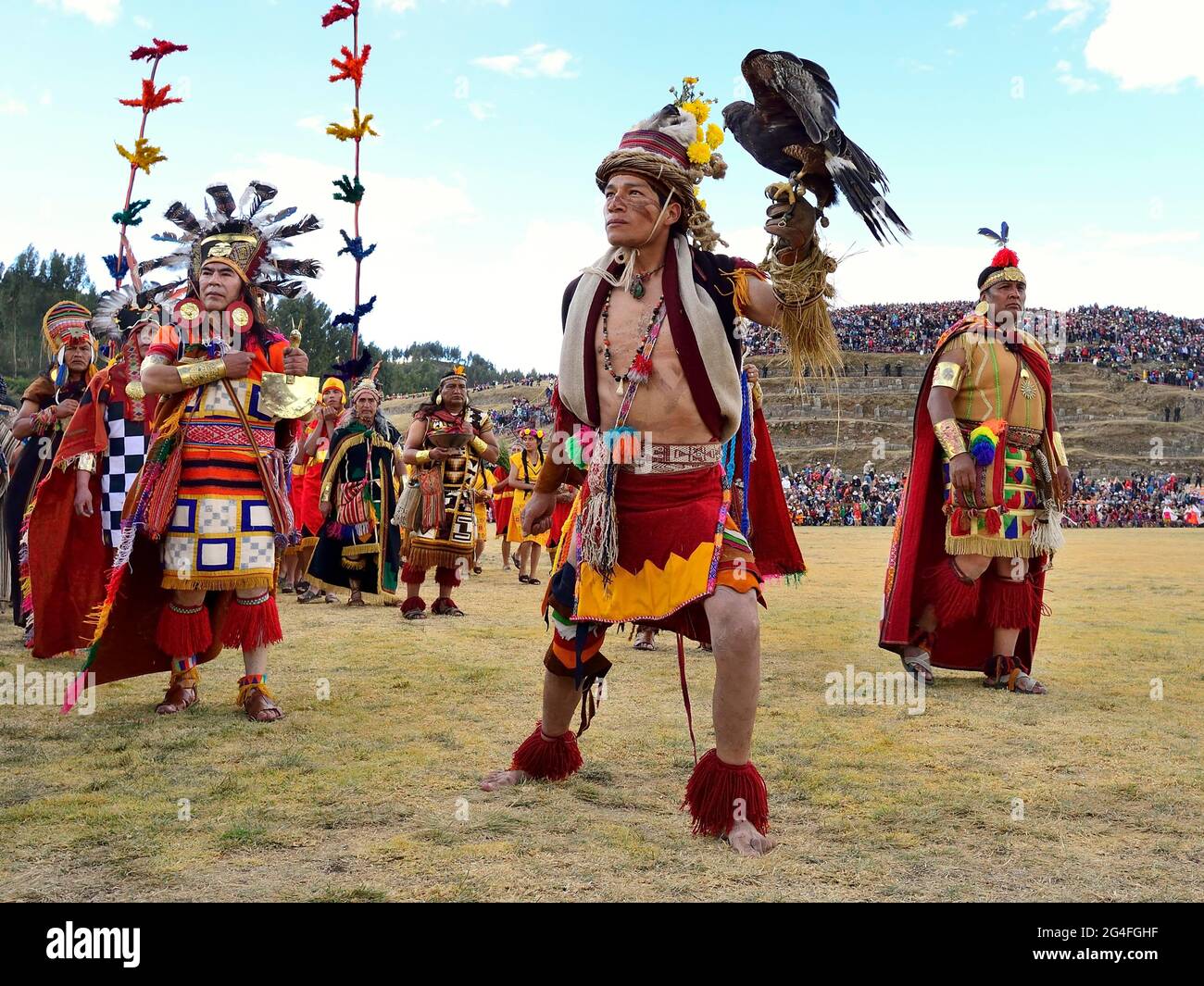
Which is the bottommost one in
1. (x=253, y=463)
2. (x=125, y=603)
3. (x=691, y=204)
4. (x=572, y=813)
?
(x=572, y=813)

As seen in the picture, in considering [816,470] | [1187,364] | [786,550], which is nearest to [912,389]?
[816,470]

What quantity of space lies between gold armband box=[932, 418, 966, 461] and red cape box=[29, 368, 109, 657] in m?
5.27

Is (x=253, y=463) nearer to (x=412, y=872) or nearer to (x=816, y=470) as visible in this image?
(x=412, y=872)

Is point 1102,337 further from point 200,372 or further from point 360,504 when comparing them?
point 200,372

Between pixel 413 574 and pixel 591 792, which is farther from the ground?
pixel 413 574

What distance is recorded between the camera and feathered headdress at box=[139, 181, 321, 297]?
534 cm

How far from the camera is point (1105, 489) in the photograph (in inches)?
1506

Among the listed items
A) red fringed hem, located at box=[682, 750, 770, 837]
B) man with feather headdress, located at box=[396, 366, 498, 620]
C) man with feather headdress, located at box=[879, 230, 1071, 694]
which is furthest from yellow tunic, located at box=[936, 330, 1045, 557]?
man with feather headdress, located at box=[396, 366, 498, 620]

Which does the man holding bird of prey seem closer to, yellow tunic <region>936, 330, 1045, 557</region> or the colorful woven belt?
the colorful woven belt

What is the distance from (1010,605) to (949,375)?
4.78 feet

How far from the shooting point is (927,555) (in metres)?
6.64

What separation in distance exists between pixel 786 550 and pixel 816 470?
124ft

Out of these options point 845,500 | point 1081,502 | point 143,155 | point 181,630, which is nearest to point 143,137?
point 143,155

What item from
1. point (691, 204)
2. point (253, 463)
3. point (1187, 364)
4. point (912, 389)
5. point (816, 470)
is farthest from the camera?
point (1187, 364)
